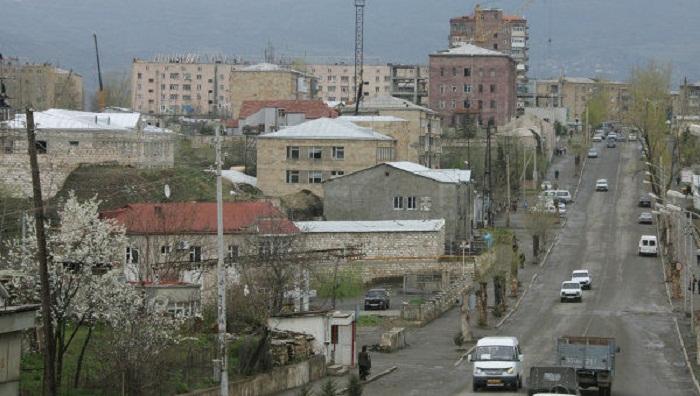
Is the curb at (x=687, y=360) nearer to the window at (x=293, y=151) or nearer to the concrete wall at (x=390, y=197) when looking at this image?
the concrete wall at (x=390, y=197)

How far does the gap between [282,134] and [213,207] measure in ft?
104

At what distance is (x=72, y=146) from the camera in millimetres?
86438

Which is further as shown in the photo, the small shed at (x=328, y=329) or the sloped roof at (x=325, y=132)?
the sloped roof at (x=325, y=132)

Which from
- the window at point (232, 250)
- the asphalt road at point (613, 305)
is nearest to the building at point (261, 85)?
the asphalt road at point (613, 305)

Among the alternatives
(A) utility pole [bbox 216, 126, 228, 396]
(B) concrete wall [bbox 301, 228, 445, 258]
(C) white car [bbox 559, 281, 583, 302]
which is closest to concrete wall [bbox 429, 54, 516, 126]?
(B) concrete wall [bbox 301, 228, 445, 258]

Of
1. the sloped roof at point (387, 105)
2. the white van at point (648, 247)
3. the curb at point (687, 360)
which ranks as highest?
the sloped roof at point (387, 105)

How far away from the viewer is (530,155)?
422ft

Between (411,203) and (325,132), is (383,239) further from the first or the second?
(325,132)

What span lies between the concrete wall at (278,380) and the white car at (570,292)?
25.3 m

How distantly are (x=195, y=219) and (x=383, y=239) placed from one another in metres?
13.3

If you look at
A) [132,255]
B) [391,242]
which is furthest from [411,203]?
[132,255]

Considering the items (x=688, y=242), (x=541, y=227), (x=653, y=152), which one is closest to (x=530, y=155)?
(x=653, y=152)

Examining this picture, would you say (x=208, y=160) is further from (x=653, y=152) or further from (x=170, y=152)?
(x=653, y=152)

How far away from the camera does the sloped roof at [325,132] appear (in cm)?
9925
